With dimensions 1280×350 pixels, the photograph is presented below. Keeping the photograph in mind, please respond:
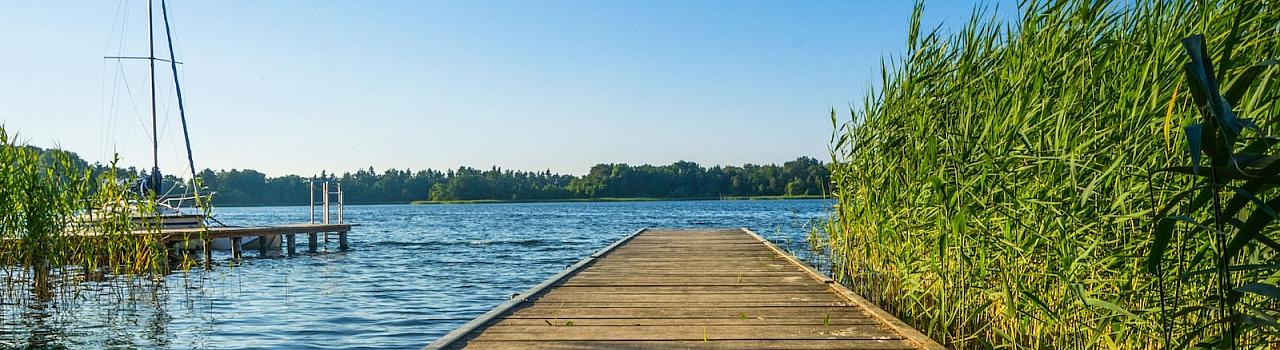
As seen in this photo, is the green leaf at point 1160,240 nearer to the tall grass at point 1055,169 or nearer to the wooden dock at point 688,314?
the tall grass at point 1055,169

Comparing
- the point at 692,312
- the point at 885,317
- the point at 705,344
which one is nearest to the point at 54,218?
the point at 692,312

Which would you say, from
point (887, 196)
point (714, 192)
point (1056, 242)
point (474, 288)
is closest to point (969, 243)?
point (1056, 242)

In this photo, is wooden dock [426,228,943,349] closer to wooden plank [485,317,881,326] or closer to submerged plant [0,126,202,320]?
wooden plank [485,317,881,326]

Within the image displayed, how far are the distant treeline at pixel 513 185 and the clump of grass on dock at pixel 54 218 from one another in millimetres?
68460

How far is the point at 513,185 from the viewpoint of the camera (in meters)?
89.0

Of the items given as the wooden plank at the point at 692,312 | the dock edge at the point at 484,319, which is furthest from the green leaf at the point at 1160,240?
the wooden plank at the point at 692,312

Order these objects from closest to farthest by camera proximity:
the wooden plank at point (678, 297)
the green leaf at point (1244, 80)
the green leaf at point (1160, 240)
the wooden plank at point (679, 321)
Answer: the green leaf at point (1244, 80)
the green leaf at point (1160, 240)
the wooden plank at point (679, 321)
the wooden plank at point (678, 297)

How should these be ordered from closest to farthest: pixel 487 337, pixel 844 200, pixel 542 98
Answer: pixel 487 337 → pixel 844 200 → pixel 542 98

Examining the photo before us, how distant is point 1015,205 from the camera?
4.20 metres

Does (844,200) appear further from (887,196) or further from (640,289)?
(640,289)

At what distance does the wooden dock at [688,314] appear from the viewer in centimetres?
442

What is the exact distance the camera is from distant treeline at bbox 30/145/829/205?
80.0 m

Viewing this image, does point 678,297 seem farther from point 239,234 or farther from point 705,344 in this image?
point 239,234

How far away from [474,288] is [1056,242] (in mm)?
8769
